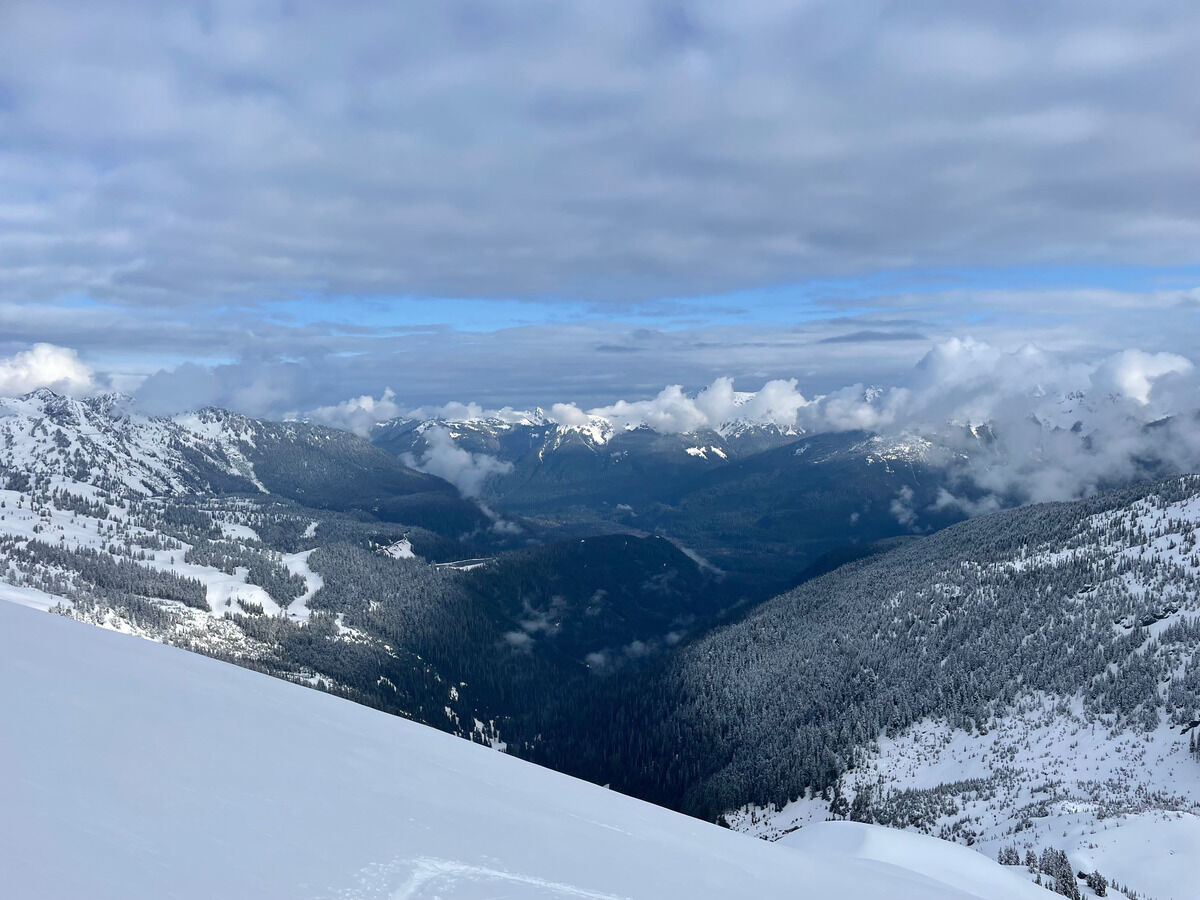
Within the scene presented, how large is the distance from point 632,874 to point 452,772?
505cm

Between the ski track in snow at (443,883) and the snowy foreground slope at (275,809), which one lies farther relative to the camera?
the ski track in snow at (443,883)

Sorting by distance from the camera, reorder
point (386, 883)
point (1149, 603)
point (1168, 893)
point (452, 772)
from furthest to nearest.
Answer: point (1149, 603), point (1168, 893), point (452, 772), point (386, 883)

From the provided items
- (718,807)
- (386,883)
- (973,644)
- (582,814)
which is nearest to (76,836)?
(386,883)

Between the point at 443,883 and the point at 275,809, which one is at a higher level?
the point at 275,809

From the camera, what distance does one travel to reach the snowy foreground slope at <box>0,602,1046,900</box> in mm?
8648

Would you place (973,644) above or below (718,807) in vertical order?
above

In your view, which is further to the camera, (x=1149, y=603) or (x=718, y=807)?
(x=1149, y=603)

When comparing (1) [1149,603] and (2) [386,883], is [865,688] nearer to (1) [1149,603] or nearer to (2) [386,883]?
(1) [1149,603]

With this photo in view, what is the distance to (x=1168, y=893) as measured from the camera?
60625 millimetres

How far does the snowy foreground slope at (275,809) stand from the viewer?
28.4 ft

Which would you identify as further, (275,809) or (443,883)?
(275,809)

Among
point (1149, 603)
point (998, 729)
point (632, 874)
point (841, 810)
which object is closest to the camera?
point (632, 874)

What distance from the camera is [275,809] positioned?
11.0m

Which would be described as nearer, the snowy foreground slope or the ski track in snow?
the snowy foreground slope
